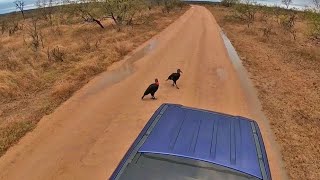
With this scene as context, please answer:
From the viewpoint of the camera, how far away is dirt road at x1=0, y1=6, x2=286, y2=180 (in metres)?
9.30

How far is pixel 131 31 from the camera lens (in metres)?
32.4

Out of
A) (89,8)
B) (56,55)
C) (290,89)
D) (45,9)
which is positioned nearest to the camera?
(290,89)

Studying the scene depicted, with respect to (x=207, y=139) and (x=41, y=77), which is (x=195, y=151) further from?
(x=41, y=77)

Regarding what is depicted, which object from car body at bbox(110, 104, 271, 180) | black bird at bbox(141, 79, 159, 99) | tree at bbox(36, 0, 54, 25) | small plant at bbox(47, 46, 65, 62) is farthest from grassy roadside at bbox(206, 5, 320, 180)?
tree at bbox(36, 0, 54, 25)

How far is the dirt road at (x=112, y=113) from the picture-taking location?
930cm

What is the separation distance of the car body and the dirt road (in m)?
3.38

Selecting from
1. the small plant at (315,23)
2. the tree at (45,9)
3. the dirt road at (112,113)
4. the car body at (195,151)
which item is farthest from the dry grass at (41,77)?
the tree at (45,9)

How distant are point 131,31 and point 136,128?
22074 millimetres

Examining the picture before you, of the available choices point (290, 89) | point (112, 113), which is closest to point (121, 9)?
point (290, 89)

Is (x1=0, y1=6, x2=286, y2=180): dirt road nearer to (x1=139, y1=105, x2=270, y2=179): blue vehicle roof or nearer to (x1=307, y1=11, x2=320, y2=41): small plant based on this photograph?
(x1=139, y1=105, x2=270, y2=179): blue vehicle roof

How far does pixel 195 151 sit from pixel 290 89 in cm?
1173

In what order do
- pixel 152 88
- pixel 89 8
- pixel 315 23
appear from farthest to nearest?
pixel 89 8 → pixel 315 23 → pixel 152 88

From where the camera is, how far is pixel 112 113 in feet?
41.9

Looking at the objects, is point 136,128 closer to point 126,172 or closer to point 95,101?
point 95,101
